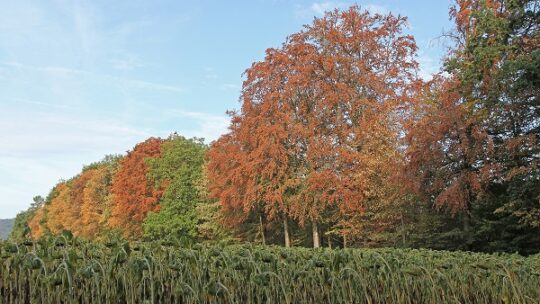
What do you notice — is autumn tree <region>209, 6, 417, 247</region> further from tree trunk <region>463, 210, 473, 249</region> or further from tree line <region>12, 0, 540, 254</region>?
tree trunk <region>463, 210, 473, 249</region>

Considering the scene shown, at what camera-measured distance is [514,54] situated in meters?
16.8

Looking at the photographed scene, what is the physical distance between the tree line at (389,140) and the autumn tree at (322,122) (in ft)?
0.24

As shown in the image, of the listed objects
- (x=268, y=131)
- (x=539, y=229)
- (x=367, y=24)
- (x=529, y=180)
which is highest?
(x=367, y=24)

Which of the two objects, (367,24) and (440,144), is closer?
(440,144)

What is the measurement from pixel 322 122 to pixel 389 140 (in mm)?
3441

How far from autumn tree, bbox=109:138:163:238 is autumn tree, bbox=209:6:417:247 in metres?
15.4

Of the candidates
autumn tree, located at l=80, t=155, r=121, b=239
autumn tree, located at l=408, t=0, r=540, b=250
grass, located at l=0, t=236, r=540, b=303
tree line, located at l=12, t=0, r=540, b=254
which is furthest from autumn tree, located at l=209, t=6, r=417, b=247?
autumn tree, located at l=80, t=155, r=121, b=239

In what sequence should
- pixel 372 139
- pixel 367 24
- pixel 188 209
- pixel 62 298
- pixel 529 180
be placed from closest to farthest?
pixel 62 298, pixel 529 180, pixel 372 139, pixel 367 24, pixel 188 209

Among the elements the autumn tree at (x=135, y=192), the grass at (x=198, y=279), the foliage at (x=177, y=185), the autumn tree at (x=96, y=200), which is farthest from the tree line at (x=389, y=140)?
the autumn tree at (x=96, y=200)

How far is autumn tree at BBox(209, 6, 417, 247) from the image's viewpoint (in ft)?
74.1

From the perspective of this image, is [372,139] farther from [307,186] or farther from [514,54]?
[514,54]

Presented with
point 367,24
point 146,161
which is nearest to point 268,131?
point 367,24

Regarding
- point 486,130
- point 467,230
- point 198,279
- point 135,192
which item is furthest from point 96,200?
point 198,279

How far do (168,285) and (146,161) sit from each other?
39500mm
